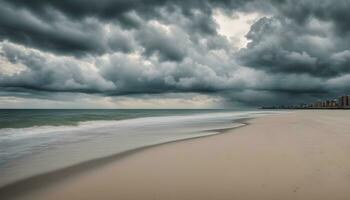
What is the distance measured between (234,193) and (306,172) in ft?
7.43

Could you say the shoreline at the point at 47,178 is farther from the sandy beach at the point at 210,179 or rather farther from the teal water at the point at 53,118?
the teal water at the point at 53,118

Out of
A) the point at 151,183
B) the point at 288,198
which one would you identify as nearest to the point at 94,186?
the point at 151,183

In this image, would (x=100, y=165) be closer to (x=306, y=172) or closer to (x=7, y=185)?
(x=7, y=185)

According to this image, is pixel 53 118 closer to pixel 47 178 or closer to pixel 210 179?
pixel 47 178

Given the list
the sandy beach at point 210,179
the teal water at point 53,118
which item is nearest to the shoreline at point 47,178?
the sandy beach at point 210,179

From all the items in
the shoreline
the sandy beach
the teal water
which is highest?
the sandy beach

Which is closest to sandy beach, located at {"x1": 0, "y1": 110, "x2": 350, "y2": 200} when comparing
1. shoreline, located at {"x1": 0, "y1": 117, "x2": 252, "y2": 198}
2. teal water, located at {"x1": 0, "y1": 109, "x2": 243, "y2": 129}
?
shoreline, located at {"x1": 0, "y1": 117, "x2": 252, "y2": 198}

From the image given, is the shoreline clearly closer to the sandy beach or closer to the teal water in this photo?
the sandy beach

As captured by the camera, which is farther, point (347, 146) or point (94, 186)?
point (347, 146)

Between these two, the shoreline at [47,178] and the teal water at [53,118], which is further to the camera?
the teal water at [53,118]

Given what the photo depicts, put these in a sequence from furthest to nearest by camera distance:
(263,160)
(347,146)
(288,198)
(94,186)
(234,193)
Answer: (347,146)
(263,160)
(94,186)
(234,193)
(288,198)

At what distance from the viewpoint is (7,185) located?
4941mm

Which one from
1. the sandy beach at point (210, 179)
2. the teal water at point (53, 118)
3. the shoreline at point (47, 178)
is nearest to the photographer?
the sandy beach at point (210, 179)

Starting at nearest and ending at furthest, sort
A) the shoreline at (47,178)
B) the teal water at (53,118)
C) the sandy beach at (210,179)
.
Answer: the sandy beach at (210,179) < the shoreline at (47,178) < the teal water at (53,118)
